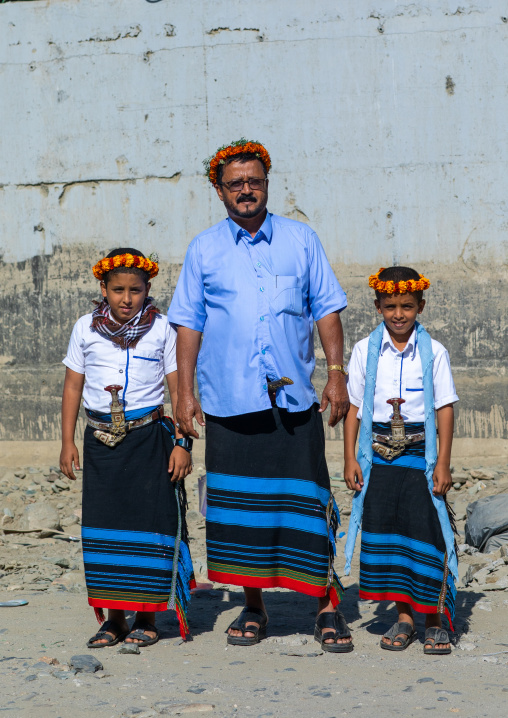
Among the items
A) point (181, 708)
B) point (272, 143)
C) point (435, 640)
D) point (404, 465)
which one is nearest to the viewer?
point (181, 708)

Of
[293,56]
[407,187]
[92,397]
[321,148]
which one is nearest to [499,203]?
[407,187]

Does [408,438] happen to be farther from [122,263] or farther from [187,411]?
[122,263]

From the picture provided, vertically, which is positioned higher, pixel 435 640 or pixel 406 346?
pixel 406 346

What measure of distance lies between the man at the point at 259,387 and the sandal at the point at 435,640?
13.1 inches

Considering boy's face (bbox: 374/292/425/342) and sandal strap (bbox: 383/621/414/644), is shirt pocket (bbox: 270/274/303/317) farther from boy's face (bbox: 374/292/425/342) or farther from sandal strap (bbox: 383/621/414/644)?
sandal strap (bbox: 383/621/414/644)

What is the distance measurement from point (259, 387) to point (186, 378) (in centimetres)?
33

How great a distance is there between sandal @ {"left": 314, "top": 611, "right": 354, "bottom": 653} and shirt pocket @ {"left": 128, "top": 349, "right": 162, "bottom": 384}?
1.30 meters

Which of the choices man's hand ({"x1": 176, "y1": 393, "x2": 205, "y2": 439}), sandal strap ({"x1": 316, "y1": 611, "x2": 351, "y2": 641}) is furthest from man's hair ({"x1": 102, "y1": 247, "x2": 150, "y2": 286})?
sandal strap ({"x1": 316, "y1": 611, "x2": 351, "y2": 641})

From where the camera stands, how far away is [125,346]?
13.0 ft

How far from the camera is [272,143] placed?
716 cm

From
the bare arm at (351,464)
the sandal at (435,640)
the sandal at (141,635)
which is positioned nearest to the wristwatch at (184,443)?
the bare arm at (351,464)

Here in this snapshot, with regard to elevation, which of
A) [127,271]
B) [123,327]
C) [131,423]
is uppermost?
[127,271]

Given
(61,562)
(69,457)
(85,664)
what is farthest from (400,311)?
(61,562)

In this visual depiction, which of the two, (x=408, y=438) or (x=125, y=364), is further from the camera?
(x=125, y=364)
